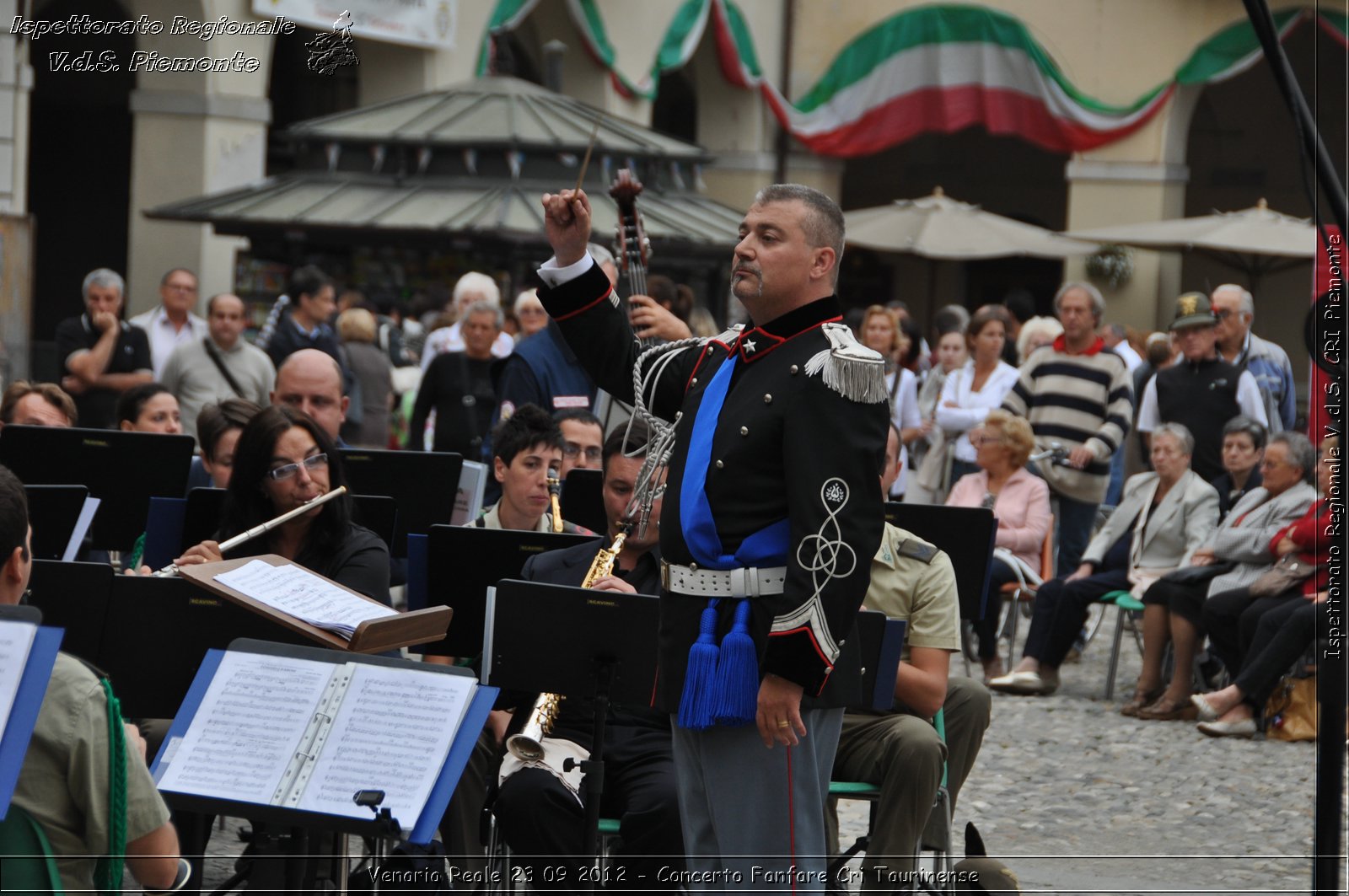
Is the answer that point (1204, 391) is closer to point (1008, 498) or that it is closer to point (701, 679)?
point (1008, 498)

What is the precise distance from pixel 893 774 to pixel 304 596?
1610mm

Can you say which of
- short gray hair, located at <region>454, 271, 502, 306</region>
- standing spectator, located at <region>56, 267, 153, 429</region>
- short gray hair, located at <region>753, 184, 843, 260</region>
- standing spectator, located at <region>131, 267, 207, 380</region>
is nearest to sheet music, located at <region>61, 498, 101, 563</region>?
short gray hair, located at <region>753, 184, 843, 260</region>

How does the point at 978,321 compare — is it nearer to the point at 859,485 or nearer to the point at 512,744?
the point at 512,744

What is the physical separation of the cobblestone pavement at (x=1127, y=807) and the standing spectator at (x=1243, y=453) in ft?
4.17

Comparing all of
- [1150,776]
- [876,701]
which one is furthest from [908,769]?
[1150,776]

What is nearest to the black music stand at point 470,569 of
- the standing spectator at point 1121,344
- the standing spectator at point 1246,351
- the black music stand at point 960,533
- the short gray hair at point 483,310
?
the black music stand at point 960,533

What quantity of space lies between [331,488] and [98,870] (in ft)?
6.90

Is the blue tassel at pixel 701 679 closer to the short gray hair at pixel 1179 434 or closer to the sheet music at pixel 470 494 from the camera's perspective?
the sheet music at pixel 470 494

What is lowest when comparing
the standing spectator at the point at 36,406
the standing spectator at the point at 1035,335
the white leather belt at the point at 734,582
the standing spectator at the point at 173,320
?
the white leather belt at the point at 734,582

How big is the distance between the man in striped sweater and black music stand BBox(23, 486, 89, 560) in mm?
5658

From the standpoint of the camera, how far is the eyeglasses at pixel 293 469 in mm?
4891

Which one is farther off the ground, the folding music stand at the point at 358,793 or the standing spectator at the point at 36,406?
the standing spectator at the point at 36,406

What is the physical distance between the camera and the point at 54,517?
516cm

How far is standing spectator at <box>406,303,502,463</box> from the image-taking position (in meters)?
8.72
